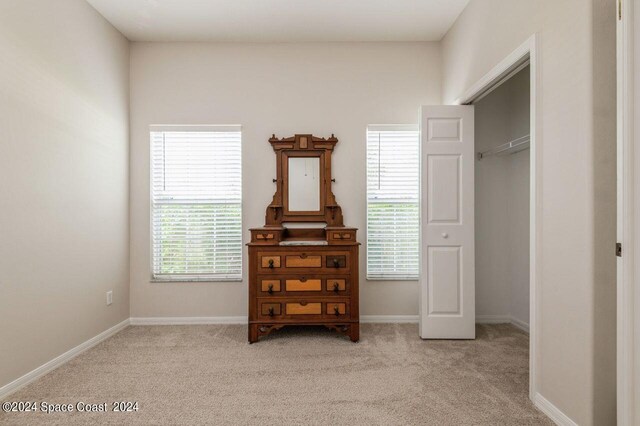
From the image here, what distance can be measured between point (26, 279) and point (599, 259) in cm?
360

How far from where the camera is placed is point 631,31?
1574 mm

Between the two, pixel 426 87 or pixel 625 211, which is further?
pixel 426 87

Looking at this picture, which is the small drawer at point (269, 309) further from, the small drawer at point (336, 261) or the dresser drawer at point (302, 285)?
the small drawer at point (336, 261)

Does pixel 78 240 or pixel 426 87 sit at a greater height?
pixel 426 87

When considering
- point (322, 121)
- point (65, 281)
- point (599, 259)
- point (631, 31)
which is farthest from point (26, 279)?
point (631, 31)

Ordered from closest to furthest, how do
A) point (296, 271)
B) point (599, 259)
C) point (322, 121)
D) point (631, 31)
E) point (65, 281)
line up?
point (631, 31)
point (599, 259)
point (65, 281)
point (296, 271)
point (322, 121)

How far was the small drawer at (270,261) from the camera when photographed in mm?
3295

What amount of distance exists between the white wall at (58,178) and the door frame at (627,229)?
11.7 ft

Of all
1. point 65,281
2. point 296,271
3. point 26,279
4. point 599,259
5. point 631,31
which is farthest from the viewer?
point 296,271

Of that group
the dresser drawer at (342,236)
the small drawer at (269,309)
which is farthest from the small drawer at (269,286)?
the dresser drawer at (342,236)

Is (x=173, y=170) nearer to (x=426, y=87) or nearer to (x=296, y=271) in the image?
(x=296, y=271)

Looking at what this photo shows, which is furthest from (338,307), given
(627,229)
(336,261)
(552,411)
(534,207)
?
(627,229)

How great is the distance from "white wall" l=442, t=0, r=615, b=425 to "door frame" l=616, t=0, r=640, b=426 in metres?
0.15

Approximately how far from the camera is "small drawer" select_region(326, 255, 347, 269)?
3.31 m
